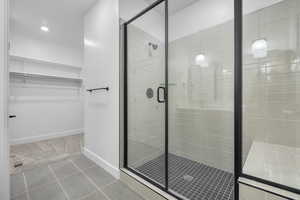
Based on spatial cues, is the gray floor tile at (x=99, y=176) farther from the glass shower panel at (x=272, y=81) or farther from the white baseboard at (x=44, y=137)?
the white baseboard at (x=44, y=137)

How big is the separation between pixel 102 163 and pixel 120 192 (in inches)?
25.6

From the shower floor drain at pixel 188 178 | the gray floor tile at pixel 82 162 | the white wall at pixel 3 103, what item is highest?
the white wall at pixel 3 103

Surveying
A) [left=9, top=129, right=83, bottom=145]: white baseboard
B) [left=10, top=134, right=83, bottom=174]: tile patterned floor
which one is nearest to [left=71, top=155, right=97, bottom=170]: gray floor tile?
[left=10, top=134, right=83, bottom=174]: tile patterned floor

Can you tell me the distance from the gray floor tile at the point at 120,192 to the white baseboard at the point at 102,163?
159 mm

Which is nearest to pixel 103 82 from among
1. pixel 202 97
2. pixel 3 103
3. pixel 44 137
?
pixel 3 103

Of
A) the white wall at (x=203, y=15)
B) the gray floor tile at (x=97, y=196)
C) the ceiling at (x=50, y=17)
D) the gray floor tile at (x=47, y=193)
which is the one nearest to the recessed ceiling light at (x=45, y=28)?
the ceiling at (x=50, y=17)

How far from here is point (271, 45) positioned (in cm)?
165

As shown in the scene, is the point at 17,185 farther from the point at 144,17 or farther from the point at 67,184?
the point at 144,17

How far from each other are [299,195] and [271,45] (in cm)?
162

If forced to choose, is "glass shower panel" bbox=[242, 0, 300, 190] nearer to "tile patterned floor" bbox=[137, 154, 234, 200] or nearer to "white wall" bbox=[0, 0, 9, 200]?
"tile patterned floor" bbox=[137, 154, 234, 200]

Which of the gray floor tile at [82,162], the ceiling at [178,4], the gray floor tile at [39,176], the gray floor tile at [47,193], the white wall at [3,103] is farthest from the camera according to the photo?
the ceiling at [178,4]

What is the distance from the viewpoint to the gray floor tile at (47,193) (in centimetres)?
145

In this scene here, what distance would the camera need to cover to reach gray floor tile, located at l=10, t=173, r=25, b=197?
1.51 meters

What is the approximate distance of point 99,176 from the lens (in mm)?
1854
